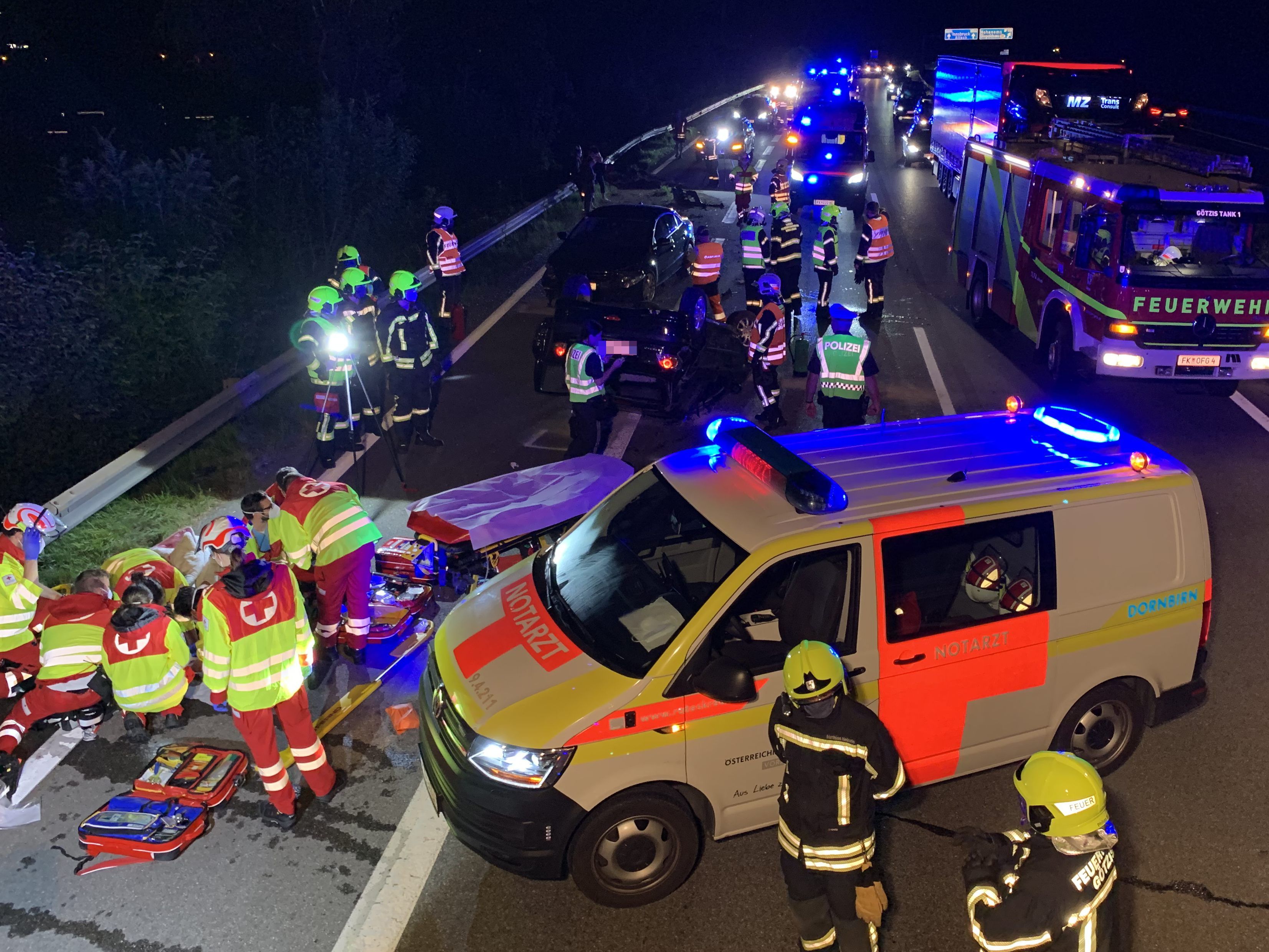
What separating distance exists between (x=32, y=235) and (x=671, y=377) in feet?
34.5

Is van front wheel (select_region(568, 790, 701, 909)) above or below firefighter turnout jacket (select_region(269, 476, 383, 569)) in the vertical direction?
below

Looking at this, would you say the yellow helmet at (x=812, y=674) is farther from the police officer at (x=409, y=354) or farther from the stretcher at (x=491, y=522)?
the police officer at (x=409, y=354)

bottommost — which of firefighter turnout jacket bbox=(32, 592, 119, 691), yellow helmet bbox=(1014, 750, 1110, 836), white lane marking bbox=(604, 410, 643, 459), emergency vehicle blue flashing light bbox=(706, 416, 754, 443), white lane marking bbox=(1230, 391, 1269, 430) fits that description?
white lane marking bbox=(1230, 391, 1269, 430)

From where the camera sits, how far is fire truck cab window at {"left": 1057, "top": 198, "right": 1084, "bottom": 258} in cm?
1130

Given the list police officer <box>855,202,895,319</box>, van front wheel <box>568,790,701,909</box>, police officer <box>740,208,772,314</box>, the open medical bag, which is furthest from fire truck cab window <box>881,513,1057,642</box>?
police officer <box>855,202,895,319</box>

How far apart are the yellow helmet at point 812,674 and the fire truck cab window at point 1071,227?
9258mm

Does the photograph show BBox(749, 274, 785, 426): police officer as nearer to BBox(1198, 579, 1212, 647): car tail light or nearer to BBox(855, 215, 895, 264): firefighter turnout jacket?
BBox(855, 215, 895, 264): firefighter turnout jacket

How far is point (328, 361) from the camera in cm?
920

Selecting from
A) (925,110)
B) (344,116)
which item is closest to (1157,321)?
(344,116)

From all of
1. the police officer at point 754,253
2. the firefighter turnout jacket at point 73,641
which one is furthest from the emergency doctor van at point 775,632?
the police officer at point 754,253

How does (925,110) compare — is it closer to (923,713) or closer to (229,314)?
(229,314)

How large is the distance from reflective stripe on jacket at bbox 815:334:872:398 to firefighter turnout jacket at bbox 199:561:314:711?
4.92m

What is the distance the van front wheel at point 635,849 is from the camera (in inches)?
173

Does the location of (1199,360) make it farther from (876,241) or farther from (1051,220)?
(876,241)
